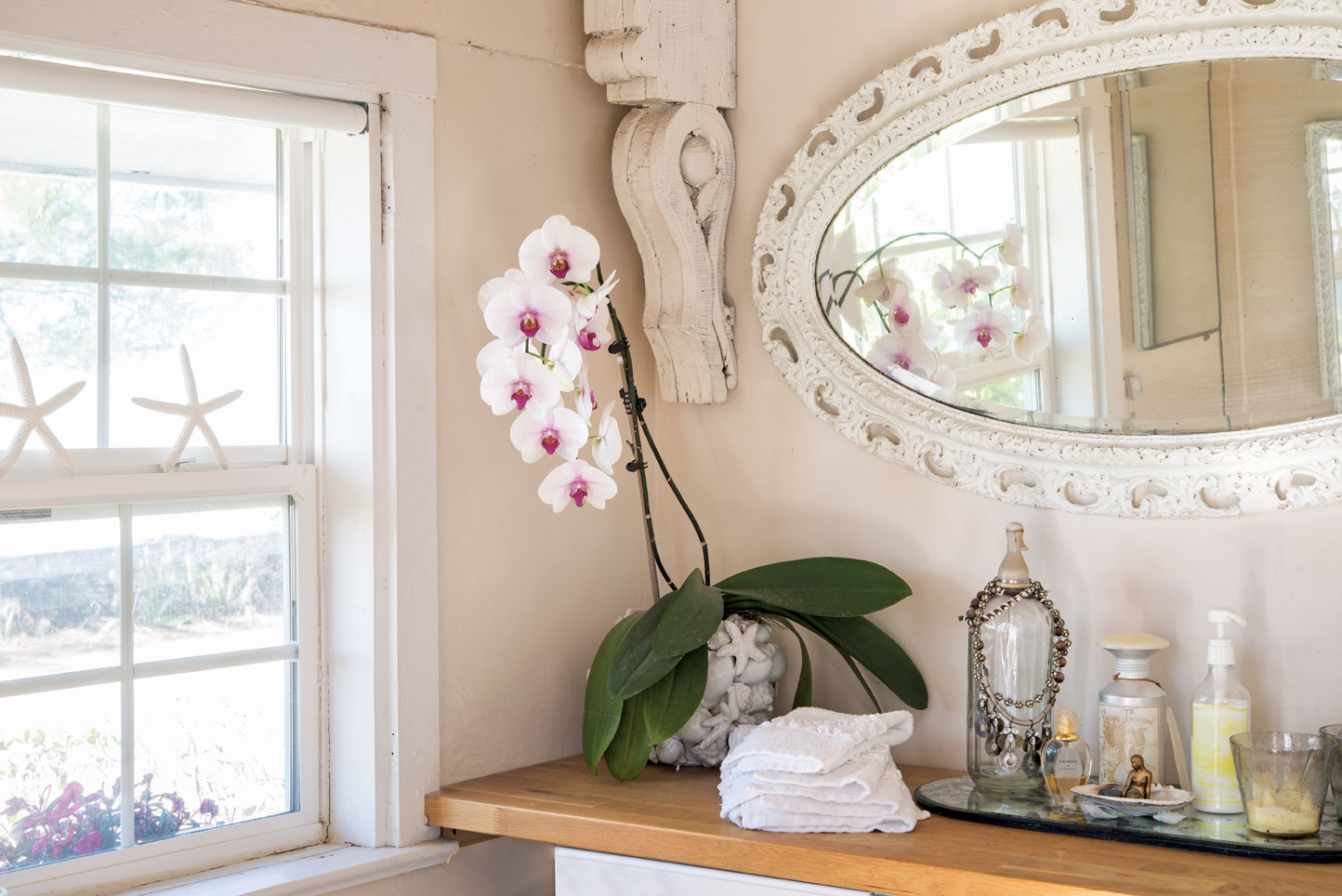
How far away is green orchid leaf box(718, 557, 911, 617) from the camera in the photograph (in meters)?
1.65

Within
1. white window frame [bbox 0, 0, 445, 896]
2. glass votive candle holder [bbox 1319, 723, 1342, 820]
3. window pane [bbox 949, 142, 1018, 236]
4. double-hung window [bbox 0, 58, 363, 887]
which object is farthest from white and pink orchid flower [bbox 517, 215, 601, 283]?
glass votive candle holder [bbox 1319, 723, 1342, 820]

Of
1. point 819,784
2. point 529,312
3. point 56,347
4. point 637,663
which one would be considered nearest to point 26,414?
point 56,347

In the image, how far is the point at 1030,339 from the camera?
161 cm

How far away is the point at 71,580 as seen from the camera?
4.77 ft

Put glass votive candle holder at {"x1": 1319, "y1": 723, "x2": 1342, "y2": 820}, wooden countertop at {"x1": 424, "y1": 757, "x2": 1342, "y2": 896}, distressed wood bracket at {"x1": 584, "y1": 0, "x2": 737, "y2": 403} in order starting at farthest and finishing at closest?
distressed wood bracket at {"x1": 584, "y1": 0, "x2": 737, "y2": 403} < glass votive candle holder at {"x1": 1319, "y1": 723, "x2": 1342, "y2": 820} < wooden countertop at {"x1": 424, "y1": 757, "x2": 1342, "y2": 896}

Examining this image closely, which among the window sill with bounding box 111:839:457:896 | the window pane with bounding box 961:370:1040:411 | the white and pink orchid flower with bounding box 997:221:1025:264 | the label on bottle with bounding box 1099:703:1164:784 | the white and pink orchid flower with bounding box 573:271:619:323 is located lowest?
the window sill with bounding box 111:839:457:896

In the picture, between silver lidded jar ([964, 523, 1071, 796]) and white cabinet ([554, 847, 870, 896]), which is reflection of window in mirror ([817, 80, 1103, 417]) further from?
white cabinet ([554, 847, 870, 896])

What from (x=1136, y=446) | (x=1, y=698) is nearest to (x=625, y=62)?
(x=1136, y=446)

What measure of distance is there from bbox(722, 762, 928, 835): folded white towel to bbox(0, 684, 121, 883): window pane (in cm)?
82

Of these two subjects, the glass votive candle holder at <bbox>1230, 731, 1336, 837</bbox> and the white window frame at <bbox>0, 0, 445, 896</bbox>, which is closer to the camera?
the glass votive candle holder at <bbox>1230, 731, 1336, 837</bbox>

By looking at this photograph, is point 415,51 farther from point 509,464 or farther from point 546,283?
point 509,464

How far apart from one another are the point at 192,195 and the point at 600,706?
2.97 ft

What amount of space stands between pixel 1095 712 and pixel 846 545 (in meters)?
0.43

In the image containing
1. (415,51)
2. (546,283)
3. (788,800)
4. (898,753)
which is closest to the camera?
(788,800)
